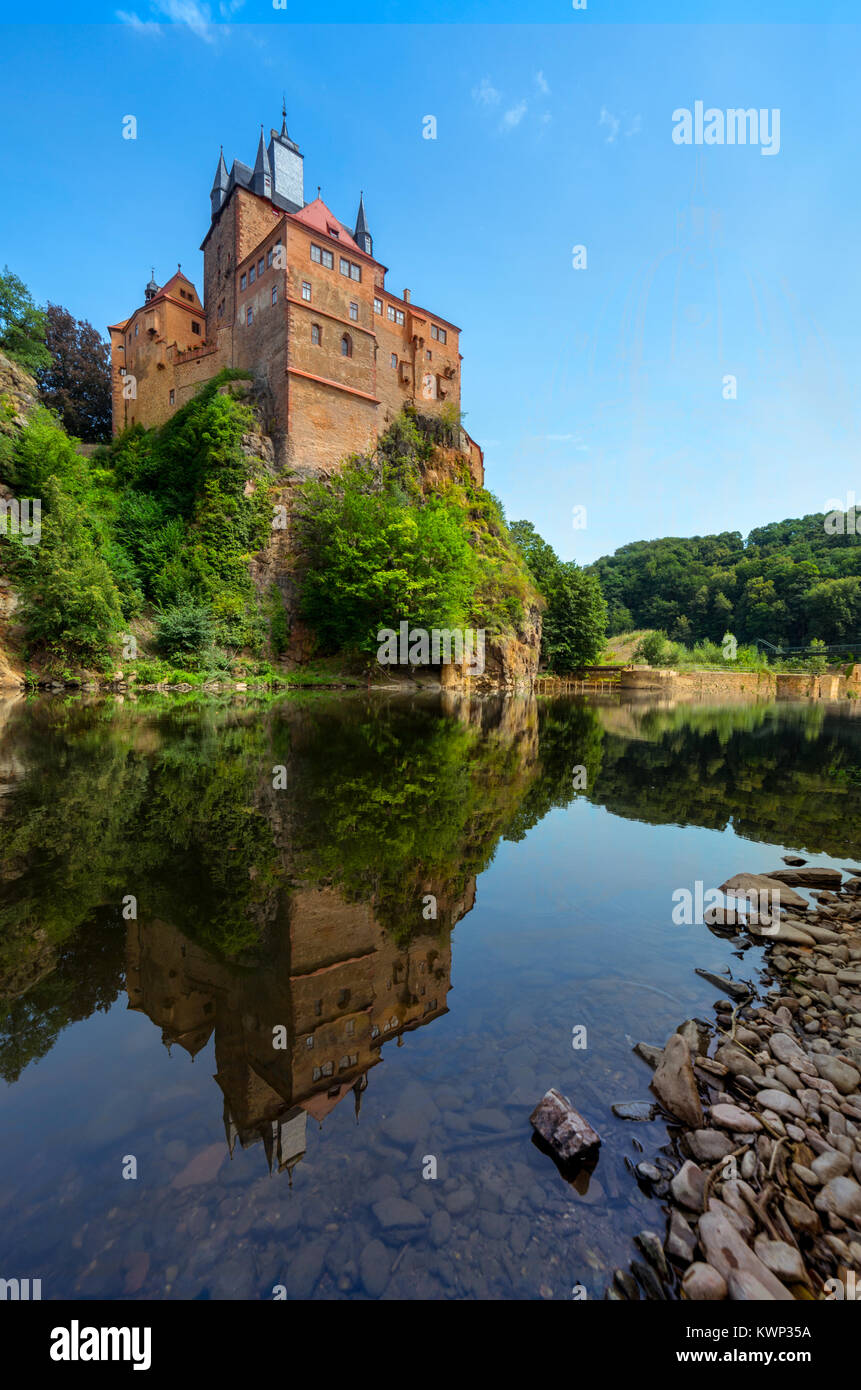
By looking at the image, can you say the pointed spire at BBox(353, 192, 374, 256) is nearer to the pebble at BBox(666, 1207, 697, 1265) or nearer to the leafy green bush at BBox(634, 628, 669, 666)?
the leafy green bush at BBox(634, 628, 669, 666)

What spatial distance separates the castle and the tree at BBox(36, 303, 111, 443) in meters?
8.12

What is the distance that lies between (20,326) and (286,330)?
19.8 m

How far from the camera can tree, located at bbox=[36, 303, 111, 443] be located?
158ft

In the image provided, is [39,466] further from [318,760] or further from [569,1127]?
[569,1127]

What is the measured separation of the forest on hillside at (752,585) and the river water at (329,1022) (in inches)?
3200

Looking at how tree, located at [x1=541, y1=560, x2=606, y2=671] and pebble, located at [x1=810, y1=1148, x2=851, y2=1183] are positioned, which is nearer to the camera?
pebble, located at [x1=810, y1=1148, x2=851, y2=1183]

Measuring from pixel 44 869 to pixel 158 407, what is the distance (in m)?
44.5

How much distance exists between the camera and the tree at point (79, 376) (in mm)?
48031

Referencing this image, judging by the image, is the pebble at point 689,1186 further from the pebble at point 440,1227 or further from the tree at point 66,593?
the tree at point 66,593

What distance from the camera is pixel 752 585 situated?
8319 centimetres

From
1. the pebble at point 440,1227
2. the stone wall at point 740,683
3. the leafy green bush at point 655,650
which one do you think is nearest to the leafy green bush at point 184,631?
the pebble at point 440,1227

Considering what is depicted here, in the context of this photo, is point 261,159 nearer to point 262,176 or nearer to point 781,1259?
point 262,176

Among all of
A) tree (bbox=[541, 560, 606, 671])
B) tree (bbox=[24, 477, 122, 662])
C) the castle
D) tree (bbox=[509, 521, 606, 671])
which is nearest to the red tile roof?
the castle

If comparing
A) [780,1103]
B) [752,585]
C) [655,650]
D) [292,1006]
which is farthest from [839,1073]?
[752,585]
